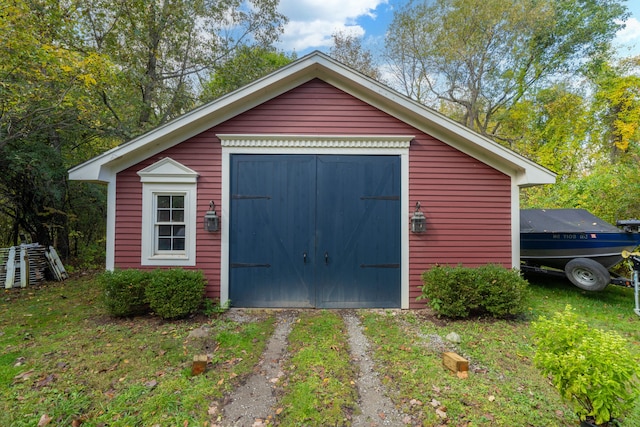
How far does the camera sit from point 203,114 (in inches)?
203

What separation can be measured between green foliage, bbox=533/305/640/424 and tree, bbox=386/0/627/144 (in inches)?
691

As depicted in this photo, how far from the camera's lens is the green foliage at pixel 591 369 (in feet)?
6.56

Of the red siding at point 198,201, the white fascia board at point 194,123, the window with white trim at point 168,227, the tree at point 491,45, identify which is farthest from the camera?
the tree at point 491,45

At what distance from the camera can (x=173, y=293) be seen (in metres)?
4.76

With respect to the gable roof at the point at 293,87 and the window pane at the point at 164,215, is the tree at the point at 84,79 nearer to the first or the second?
the gable roof at the point at 293,87

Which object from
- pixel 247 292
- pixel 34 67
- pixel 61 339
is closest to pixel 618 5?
pixel 247 292

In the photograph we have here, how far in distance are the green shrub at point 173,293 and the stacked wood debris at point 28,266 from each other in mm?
5537

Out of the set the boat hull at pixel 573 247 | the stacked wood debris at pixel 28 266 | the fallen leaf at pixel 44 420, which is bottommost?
the fallen leaf at pixel 44 420

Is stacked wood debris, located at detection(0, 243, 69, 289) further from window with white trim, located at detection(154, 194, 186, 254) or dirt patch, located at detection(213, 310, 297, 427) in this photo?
dirt patch, located at detection(213, 310, 297, 427)

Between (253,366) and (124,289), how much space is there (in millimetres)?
2847

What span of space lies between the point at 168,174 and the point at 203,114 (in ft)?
4.31

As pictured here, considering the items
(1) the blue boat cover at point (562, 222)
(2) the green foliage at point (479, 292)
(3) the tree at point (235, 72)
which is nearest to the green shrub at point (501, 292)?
(2) the green foliage at point (479, 292)

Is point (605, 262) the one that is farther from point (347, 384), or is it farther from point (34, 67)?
point (34, 67)

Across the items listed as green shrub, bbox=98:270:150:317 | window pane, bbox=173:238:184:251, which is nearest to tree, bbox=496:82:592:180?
window pane, bbox=173:238:184:251
